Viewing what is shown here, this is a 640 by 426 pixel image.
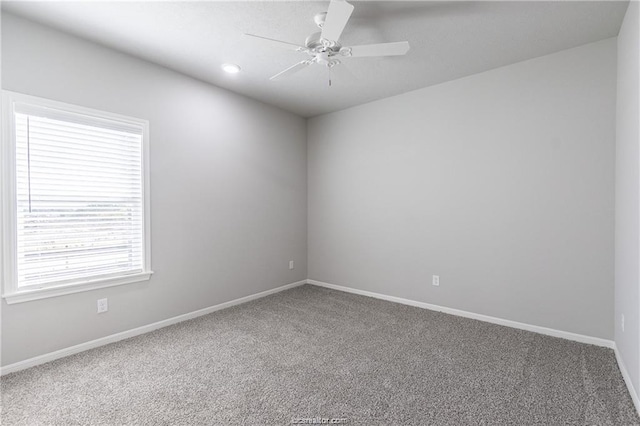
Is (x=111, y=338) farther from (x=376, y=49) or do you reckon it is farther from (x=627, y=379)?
(x=627, y=379)

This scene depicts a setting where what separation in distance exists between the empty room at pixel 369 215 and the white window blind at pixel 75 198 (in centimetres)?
2

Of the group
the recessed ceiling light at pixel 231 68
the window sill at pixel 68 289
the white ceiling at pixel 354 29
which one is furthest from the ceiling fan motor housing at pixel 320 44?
the window sill at pixel 68 289

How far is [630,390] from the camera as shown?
78.7 inches

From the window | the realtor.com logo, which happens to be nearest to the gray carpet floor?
the realtor.com logo

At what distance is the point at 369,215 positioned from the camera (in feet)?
13.8

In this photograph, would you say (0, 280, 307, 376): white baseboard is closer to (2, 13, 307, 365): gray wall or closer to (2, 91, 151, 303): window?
(2, 13, 307, 365): gray wall

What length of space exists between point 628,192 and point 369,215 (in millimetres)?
2544

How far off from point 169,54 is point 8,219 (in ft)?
6.08

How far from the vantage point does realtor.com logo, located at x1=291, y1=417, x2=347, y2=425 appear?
69.0 inches

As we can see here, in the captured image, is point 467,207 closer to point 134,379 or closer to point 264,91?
point 264,91

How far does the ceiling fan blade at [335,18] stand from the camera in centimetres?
173

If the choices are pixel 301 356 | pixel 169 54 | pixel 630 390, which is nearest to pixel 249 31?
pixel 169 54

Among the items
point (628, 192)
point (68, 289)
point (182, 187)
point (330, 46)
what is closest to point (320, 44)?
point (330, 46)

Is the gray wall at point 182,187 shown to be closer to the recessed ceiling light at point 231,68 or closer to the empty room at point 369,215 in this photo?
the empty room at point 369,215
